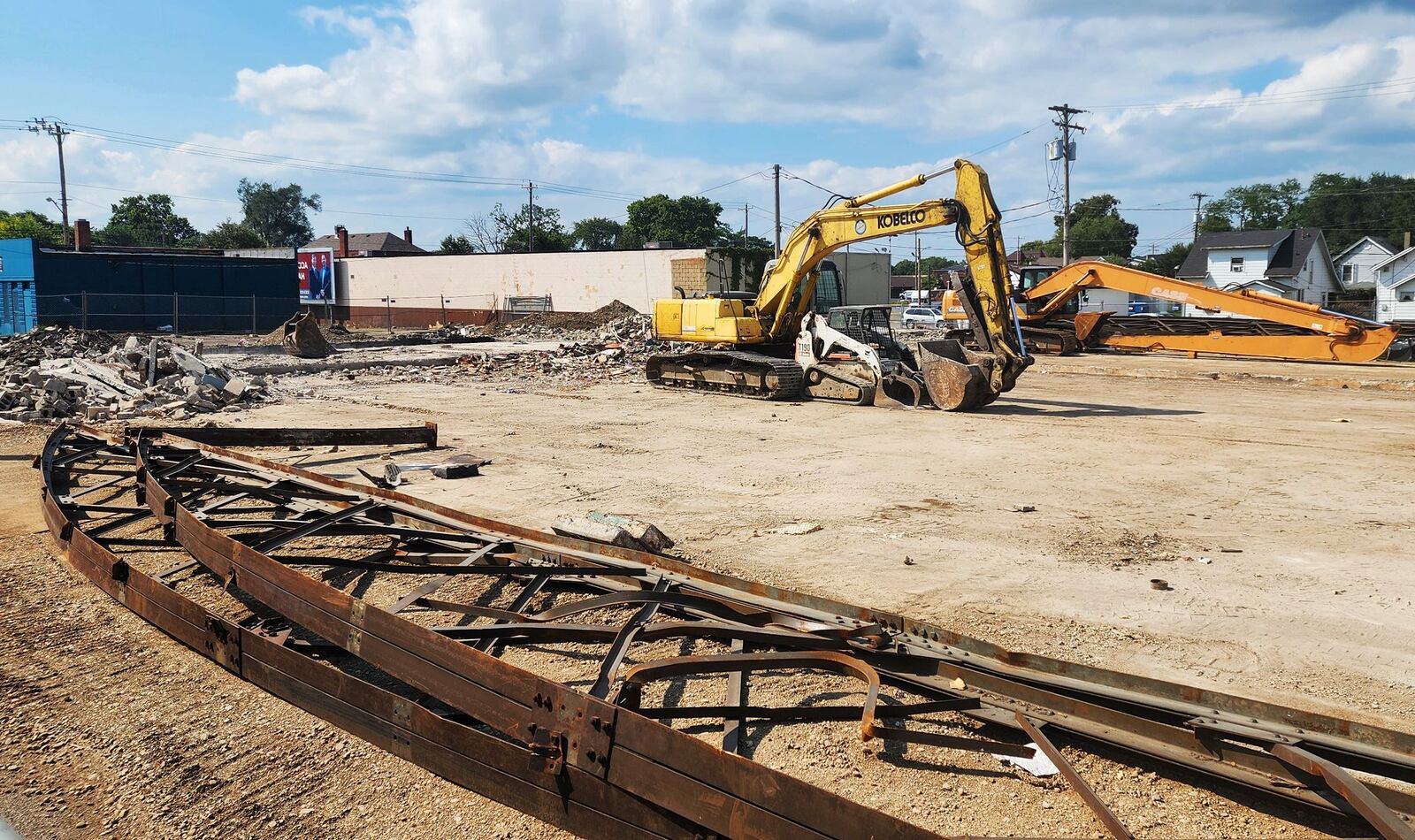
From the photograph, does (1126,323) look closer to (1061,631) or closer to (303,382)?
(303,382)

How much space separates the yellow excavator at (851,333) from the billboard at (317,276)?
4513 cm

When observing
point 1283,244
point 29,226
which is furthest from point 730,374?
point 29,226

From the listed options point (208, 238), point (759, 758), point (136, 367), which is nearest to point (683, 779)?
point (759, 758)

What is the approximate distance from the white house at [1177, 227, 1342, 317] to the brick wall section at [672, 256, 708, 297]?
134 feet

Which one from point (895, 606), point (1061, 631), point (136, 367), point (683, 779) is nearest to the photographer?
point (683, 779)

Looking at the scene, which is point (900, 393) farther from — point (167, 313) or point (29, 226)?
point (29, 226)

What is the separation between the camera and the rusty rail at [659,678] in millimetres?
3260

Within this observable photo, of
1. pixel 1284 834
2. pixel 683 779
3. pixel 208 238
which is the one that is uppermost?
pixel 208 238

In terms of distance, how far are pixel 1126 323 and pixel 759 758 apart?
2866 centimetres

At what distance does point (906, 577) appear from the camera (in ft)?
22.2

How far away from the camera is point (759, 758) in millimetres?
4059

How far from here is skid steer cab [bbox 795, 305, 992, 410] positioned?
15656 millimetres

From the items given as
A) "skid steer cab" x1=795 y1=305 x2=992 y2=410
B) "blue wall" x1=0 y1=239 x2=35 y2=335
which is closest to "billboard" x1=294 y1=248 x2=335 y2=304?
"blue wall" x1=0 y1=239 x2=35 y2=335

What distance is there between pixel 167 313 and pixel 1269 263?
223 ft
